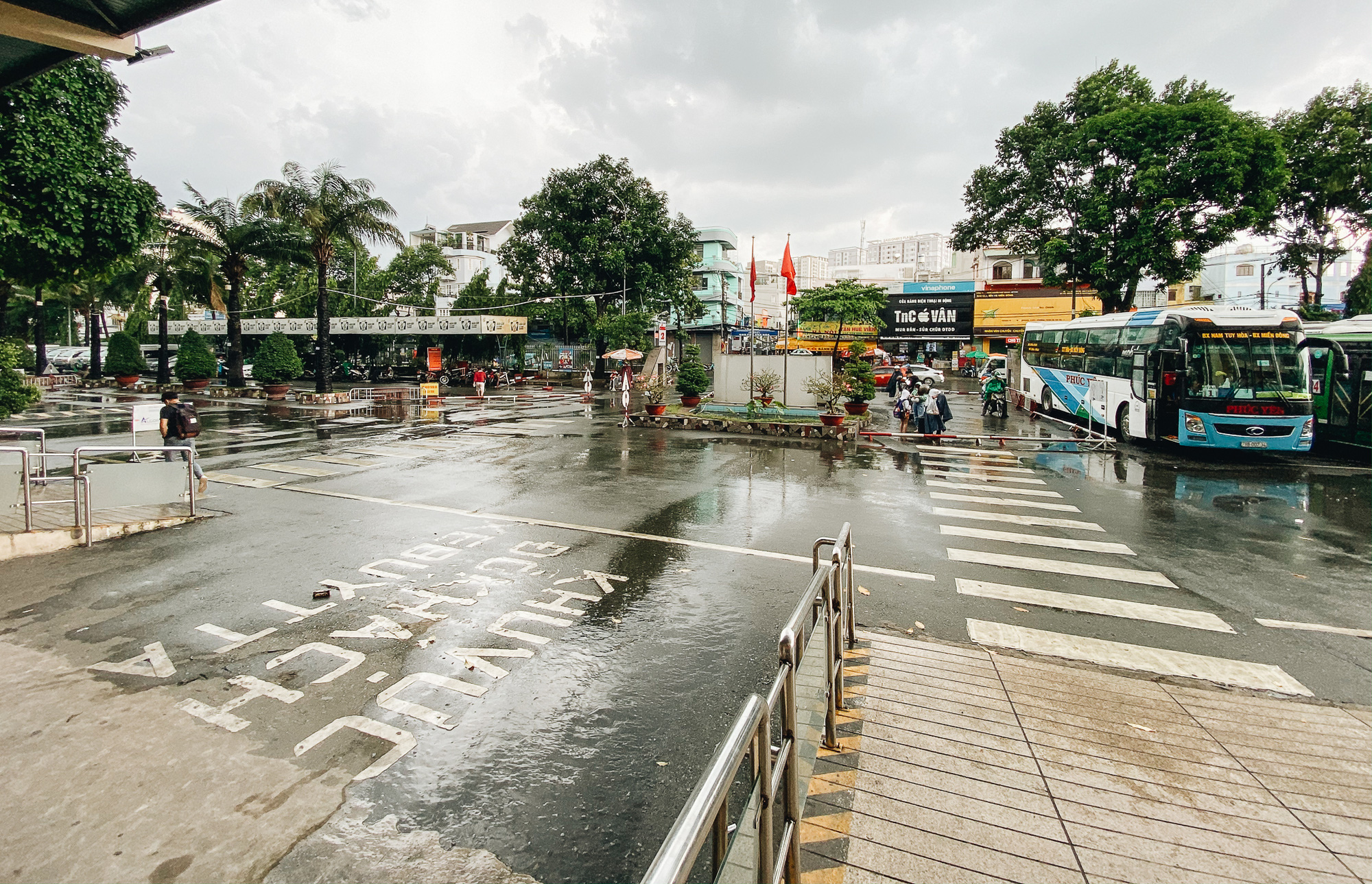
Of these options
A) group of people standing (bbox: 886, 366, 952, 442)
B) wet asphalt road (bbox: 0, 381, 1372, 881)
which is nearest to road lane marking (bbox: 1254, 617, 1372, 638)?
wet asphalt road (bbox: 0, 381, 1372, 881)

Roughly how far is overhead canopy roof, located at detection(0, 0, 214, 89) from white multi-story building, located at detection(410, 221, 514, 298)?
189ft

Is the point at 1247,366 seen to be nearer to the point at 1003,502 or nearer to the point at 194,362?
the point at 1003,502

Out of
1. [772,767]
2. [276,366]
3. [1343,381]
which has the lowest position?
[772,767]

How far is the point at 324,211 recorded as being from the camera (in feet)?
88.5

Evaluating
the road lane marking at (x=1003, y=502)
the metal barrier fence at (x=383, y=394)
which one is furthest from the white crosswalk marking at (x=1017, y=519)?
the metal barrier fence at (x=383, y=394)

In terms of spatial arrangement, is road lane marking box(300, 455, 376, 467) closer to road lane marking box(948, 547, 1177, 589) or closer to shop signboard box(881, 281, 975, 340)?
road lane marking box(948, 547, 1177, 589)

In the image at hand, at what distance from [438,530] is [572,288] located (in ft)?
108

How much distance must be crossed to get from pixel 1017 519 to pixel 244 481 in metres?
13.3

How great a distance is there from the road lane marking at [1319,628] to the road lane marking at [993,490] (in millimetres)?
5415

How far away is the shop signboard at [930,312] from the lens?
2067 inches

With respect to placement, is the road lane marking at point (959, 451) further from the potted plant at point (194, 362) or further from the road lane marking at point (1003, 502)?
the potted plant at point (194, 362)

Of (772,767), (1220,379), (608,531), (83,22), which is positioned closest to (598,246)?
(1220,379)

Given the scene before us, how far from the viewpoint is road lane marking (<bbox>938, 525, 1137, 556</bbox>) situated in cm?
827

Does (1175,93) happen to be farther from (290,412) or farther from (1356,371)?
(290,412)
